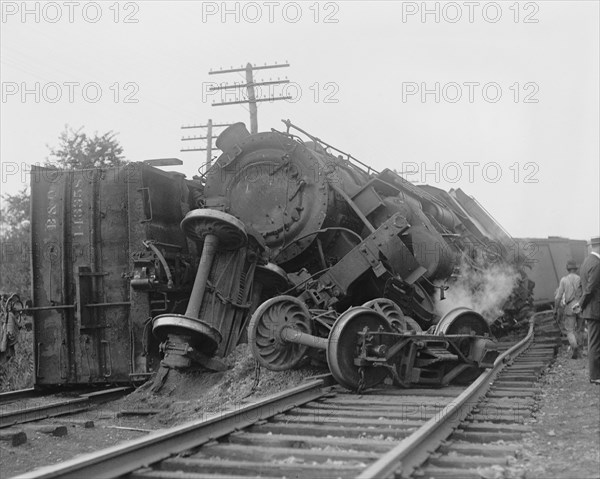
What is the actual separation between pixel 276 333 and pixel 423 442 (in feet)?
10.4

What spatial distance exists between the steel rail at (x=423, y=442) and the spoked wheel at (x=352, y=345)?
1.01 metres

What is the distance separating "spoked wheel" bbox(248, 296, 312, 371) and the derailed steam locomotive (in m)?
0.04

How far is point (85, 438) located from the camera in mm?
6262

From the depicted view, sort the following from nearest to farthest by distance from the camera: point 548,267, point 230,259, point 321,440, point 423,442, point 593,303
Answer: point 423,442 < point 321,440 < point 593,303 < point 230,259 < point 548,267

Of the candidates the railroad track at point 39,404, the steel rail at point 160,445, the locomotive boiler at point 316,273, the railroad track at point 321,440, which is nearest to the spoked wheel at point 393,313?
the locomotive boiler at point 316,273

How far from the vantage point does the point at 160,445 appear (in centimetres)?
429

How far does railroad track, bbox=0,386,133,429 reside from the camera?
689 centimetres

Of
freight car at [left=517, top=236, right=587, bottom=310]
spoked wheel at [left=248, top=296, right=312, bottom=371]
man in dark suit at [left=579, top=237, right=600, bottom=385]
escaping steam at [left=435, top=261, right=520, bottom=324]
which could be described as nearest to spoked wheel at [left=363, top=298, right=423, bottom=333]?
spoked wheel at [left=248, top=296, right=312, bottom=371]

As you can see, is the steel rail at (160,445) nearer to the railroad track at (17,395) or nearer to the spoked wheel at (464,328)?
the spoked wheel at (464,328)

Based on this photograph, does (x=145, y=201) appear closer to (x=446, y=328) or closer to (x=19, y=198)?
(x=446, y=328)

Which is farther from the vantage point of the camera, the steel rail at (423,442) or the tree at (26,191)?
the tree at (26,191)

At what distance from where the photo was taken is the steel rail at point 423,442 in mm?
3687

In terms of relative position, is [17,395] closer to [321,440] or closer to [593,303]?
[321,440]

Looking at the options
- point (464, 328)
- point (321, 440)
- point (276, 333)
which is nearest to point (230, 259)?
point (276, 333)
